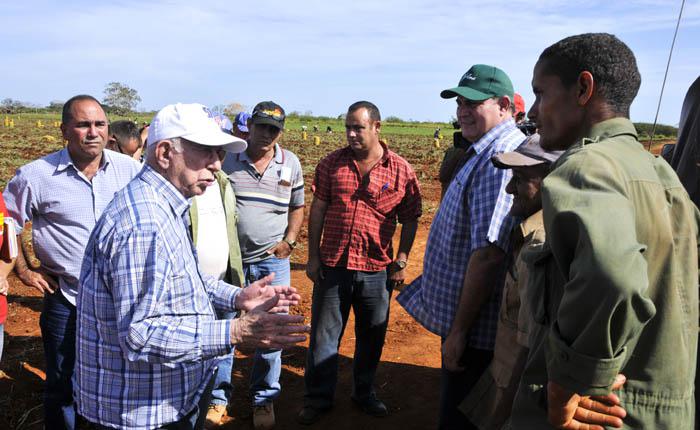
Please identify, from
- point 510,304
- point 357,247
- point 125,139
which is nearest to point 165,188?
point 510,304

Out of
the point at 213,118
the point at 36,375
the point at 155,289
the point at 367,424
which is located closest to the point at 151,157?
the point at 213,118

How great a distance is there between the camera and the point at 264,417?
427 cm

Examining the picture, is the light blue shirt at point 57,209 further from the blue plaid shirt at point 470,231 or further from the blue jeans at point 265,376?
the blue plaid shirt at point 470,231

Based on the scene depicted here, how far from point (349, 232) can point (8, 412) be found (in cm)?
291

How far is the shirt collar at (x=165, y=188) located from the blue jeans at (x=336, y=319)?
2.11 metres

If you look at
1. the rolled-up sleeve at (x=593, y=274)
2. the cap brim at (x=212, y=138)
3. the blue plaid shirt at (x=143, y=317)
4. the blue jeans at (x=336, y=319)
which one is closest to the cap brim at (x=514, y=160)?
the rolled-up sleeve at (x=593, y=274)

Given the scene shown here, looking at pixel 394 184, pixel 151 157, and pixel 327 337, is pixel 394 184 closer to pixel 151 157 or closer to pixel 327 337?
pixel 327 337

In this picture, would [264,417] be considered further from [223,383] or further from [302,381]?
[302,381]

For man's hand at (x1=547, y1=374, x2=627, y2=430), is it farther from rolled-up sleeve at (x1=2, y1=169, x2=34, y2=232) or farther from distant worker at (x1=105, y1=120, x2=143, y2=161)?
distant worker at (x1=105, y1=120, x2=143, y2=161)

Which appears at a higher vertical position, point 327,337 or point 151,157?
point 151,157

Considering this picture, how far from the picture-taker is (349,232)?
424cm

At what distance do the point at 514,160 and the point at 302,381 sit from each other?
3366mm

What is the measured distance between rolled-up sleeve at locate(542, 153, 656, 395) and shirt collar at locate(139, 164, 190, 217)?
1.43 meters

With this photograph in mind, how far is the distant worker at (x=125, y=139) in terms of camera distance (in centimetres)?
551
